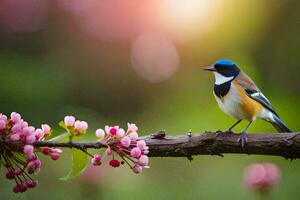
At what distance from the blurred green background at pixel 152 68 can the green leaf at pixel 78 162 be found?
37.9 inches

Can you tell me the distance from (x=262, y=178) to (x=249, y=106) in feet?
0.57

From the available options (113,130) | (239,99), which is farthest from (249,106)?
(113,130)

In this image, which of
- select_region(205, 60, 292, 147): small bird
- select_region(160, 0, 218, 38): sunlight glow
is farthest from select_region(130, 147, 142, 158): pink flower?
select_region(160, 0, 218, 38): sunlight glow

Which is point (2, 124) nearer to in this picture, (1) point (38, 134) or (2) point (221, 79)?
(1) point (38, 134)

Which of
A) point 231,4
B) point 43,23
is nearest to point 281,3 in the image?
point 231,4

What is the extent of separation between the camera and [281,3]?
2670 mm

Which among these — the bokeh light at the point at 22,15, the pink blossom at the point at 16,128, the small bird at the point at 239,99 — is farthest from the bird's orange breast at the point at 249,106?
the bokeh light at the point at 22,15

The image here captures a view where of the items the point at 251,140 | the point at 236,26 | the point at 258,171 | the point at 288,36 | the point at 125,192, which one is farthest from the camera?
the point at 288,36

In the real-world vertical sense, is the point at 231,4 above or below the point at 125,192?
above

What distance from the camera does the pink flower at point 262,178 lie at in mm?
1483

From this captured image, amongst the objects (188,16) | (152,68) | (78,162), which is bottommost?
(78,162)

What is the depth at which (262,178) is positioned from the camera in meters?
1.49

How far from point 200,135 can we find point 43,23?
1729 millimetres

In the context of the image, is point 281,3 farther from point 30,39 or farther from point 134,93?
point 30,39
